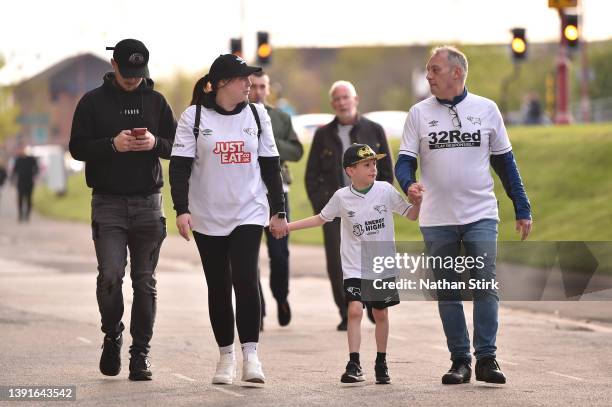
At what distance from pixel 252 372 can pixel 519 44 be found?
67.2 feet

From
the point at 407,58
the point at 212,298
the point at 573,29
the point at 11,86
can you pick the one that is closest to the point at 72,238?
the point at 573,29

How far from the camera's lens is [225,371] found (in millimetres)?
8734

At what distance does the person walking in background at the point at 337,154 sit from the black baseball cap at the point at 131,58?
333 cm

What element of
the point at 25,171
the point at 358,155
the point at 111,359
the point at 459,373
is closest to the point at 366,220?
the point at 358,155

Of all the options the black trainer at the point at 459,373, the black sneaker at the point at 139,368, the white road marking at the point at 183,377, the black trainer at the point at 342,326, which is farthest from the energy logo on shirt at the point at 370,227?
the black trainer at the point at 342,326

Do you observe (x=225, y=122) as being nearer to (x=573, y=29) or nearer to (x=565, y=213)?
(x=565, y=213)

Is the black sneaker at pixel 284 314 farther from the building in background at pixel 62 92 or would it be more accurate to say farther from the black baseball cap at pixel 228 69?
the building in background at pixel 62 92

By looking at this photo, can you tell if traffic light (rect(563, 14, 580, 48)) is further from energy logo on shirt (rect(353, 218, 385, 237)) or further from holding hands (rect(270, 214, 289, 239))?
holding hands (rect(270, 214, 289, 239))

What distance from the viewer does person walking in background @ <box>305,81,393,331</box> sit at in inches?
477

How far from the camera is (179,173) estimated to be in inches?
340

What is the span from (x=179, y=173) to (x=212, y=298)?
0.77 meters

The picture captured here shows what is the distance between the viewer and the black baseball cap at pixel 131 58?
348 inches

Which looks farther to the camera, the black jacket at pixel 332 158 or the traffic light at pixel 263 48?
the traffic light at pixel 263 48

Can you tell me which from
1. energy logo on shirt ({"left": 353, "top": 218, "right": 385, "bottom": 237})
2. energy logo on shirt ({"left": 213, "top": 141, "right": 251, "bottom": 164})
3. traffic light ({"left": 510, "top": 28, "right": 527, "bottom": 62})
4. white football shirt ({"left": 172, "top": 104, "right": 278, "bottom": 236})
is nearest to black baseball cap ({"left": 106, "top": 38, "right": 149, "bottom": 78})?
white football shirt ({"left": 172, "top": 104, "right": 278, "bottom": 236})
